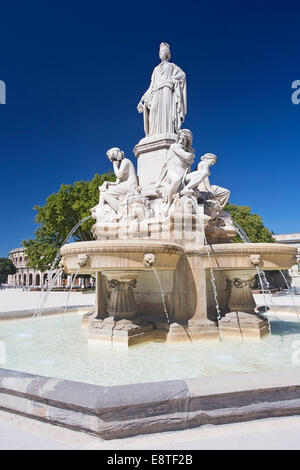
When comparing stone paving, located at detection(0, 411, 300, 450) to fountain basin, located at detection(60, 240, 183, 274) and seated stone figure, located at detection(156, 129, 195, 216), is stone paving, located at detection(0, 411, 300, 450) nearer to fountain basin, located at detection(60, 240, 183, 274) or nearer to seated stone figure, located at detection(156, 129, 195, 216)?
fountain basin, located at detection(60, 240, 183, 274)

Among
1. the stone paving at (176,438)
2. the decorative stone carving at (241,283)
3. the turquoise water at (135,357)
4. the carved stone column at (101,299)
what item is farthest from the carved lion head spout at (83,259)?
the decorative stone carving at (241,283)

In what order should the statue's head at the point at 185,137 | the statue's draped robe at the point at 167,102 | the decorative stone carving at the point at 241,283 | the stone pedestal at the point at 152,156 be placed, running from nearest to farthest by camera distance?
the decorative stone carving at the point at 241,283 < the statue's head at the point at 185,137 < the stone pedestal at the point at 152,156 < the statue's draped robe at the point at 167,102

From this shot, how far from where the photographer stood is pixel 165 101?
10.9 meters

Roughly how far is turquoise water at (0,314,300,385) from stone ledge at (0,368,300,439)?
3.97 ft

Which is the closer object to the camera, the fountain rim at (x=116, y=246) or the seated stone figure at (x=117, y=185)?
the fountain rim at (x=116, y=246)

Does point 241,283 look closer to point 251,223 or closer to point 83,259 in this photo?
point 83,259

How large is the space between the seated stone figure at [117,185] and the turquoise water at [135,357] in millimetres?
3555

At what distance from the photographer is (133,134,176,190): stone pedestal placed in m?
10.3

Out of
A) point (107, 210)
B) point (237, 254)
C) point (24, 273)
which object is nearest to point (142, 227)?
point (107, 210)

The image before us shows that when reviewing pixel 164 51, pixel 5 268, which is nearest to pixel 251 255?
pixel 164 51

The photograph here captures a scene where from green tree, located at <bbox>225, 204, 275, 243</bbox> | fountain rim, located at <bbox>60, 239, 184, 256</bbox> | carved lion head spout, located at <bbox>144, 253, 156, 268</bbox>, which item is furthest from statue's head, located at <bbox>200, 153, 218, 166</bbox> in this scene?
green tree, located at <bbox>225, 204, 275, 243</bbox>

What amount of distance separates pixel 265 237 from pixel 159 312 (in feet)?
109

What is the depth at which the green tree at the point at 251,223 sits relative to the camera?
37500 millimetres

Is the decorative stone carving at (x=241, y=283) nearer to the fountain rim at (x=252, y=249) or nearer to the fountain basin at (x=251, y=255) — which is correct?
the fountain basin at (x=251, y=255)
